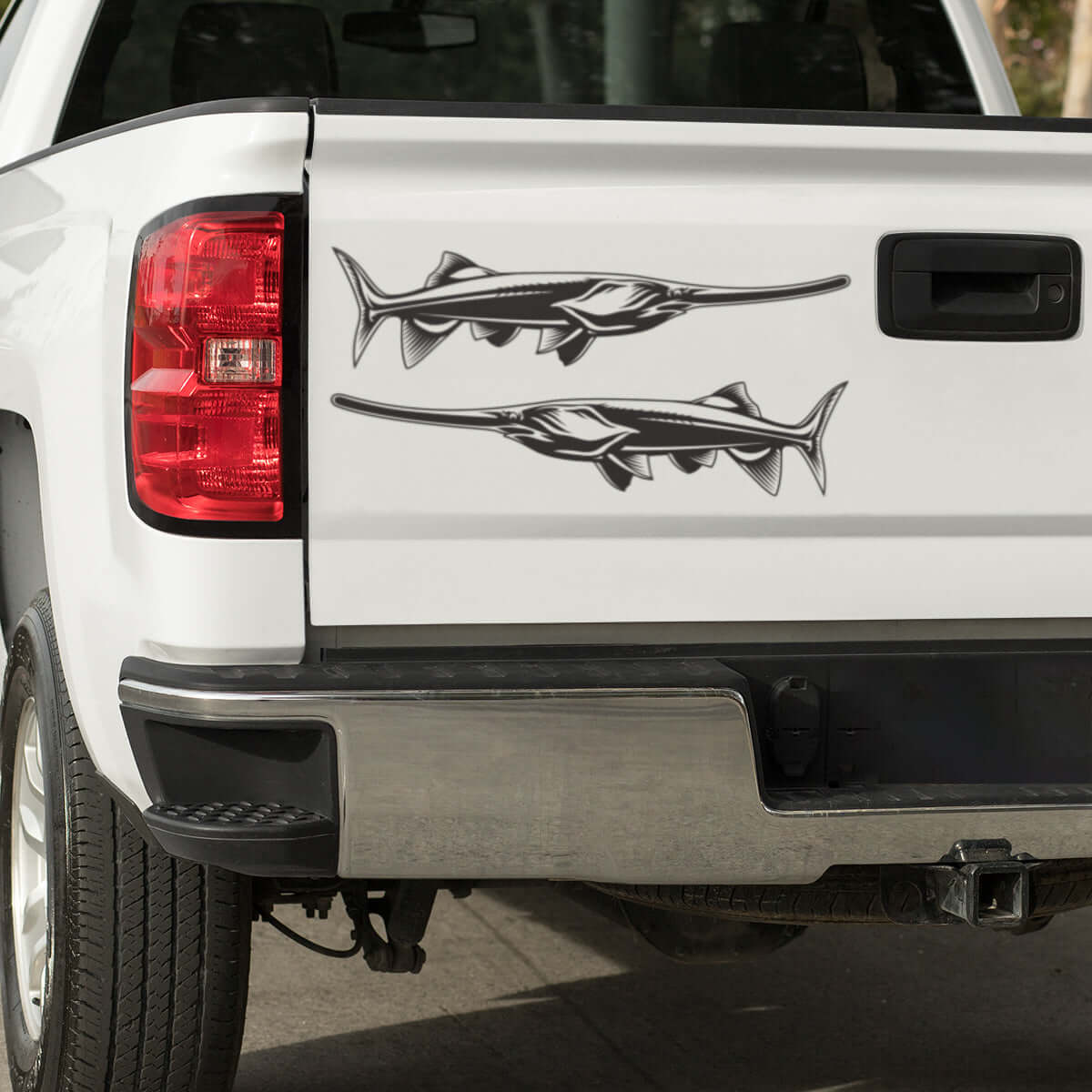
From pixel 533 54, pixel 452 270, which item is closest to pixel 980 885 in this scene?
pixel 452 270

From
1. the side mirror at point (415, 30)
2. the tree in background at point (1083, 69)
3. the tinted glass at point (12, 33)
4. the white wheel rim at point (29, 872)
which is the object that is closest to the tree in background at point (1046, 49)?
the tree in background at point (1083, 69)

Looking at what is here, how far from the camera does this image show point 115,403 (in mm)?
2518

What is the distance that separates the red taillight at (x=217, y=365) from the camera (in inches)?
95.3

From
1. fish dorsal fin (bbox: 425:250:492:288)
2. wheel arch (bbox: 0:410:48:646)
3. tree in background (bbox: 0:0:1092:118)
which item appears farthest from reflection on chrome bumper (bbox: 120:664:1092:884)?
tree in background (bbox: 0:0:1092:118)

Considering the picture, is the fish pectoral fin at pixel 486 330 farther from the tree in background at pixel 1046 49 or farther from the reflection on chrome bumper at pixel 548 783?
the tree in background at pixel 1046 49

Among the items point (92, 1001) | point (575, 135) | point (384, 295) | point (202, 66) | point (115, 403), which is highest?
point (202, 66)

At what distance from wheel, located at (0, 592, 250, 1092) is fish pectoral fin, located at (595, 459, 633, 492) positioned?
942 mm

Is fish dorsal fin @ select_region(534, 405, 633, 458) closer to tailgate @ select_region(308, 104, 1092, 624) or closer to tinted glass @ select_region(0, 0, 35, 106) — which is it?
tailgate @ select_region(308, 104, 1092, 624)

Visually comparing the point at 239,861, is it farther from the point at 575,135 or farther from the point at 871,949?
the point at 871,949

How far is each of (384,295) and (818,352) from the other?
614mm

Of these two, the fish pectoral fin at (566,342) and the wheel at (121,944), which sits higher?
the fish pectoral fin at (566,342)

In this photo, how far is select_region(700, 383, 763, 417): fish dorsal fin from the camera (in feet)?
8.19

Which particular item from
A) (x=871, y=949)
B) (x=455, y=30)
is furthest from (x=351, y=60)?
(x=871, y=949)

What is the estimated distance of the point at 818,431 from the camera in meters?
2.54
